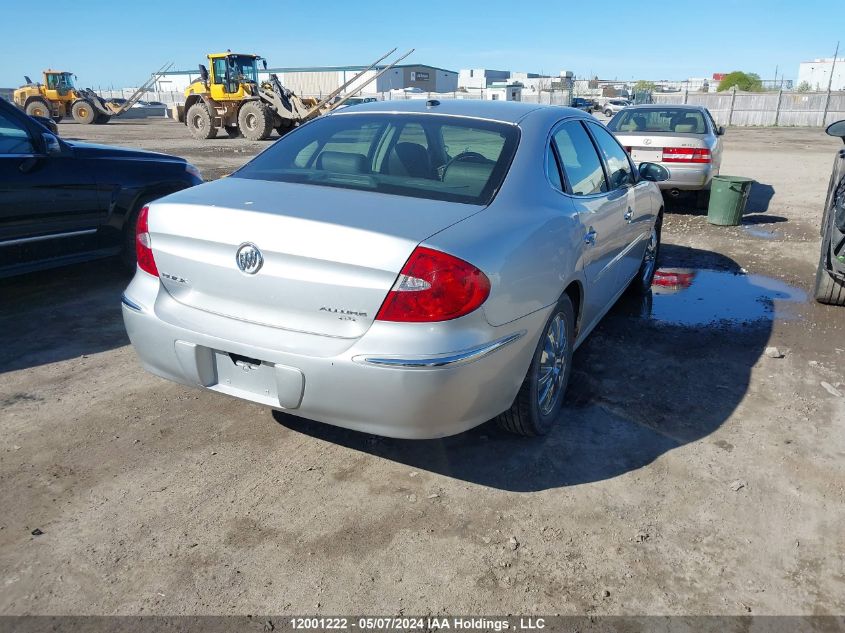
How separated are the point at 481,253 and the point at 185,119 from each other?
1066 inches

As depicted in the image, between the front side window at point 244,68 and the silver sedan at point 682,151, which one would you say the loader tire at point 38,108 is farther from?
the silver sedan at point 682,151

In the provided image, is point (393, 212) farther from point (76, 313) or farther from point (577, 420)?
point (76, 313)

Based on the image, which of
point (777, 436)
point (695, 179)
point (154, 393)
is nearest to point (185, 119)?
point (695, 179)

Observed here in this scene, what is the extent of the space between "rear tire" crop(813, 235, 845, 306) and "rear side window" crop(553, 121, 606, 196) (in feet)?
8.66

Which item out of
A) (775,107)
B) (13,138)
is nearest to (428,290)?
(13,138)

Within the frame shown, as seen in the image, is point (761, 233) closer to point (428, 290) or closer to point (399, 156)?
point (399, 156)

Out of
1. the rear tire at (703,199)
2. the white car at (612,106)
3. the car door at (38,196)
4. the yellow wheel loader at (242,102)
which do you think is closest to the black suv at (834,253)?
the rear tire at (703,199)

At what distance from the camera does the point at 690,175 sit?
9.64 metres

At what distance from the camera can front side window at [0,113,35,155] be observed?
16.5 ft

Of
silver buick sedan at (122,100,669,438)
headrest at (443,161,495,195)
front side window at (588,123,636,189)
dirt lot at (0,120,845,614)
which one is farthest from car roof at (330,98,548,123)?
dirt lot at (0,120,845,614)

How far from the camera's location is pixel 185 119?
26672 millimetres

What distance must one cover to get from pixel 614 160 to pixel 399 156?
6.11 feet

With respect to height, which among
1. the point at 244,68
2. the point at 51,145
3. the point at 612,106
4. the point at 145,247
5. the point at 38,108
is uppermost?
the point at 244,68

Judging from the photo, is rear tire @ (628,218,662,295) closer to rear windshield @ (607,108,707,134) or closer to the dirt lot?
the dirt lot
